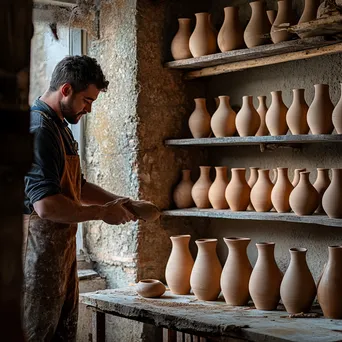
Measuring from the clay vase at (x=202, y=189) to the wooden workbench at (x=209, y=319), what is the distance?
66 centimetres

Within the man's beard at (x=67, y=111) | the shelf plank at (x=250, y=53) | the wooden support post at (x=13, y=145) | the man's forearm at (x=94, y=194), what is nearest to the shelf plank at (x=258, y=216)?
the man's forearm at (x=94, y=194)

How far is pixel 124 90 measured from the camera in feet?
14.3

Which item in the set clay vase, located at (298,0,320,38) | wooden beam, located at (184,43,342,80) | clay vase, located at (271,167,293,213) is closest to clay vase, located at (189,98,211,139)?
wooden beam, located at (184,43,342,80)

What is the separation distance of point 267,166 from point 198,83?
82 cm

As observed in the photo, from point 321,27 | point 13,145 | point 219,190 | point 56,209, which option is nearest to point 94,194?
point 56,209

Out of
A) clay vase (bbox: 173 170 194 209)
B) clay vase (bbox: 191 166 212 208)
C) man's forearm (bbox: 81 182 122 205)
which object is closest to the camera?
man's forearm (bbox: 81 182 122 205)

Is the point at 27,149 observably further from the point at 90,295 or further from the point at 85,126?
the point at 85,126

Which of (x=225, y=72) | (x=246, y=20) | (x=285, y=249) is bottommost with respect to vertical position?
(x=285, y=249)

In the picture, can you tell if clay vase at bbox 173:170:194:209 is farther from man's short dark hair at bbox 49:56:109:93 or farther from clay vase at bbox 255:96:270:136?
man's short dark hair at bbox 49:56:109:93

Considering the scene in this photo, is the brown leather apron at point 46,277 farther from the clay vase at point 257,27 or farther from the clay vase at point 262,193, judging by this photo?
the clay vase at point 257,27

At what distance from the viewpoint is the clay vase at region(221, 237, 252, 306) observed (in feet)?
11.8

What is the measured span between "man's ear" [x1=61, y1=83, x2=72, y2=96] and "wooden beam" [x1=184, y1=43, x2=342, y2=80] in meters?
1.24

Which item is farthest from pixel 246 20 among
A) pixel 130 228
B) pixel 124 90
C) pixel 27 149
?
pixel 27 149

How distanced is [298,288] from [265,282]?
189mm
